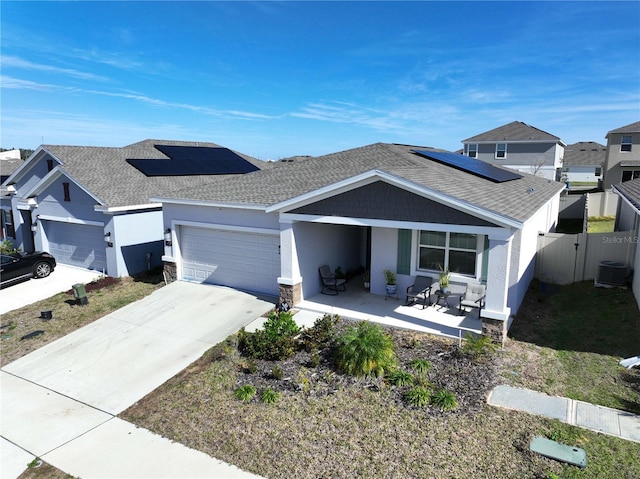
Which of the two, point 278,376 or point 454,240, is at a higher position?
point 454,240

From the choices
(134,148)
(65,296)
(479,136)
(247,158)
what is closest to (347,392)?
(65,296)

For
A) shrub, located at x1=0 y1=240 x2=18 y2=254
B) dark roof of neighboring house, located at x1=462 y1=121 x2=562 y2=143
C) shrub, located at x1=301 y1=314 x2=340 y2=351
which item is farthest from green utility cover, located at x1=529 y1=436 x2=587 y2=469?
dark roof of neighboring house, located at x1=462 y1=121 x2=562 y2=143

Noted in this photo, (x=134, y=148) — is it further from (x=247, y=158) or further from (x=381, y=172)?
(x=381, y=172)

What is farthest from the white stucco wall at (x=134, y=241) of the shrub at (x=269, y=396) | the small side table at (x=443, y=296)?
the small side table at (x=443, y=296)

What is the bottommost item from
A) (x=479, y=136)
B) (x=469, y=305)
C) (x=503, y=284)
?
(x=469, y=305)

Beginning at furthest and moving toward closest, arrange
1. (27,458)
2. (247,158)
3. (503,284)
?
1. (247,158)
2. (503,284)
3. (27,458)

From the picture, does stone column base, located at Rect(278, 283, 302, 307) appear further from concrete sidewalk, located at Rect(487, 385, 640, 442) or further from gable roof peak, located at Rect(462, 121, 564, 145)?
gable roof peak, located at Rect(462, 121, 564, 145)

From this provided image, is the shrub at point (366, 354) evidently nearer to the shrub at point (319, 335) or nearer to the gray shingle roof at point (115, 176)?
the shrub at point (319, 335)
